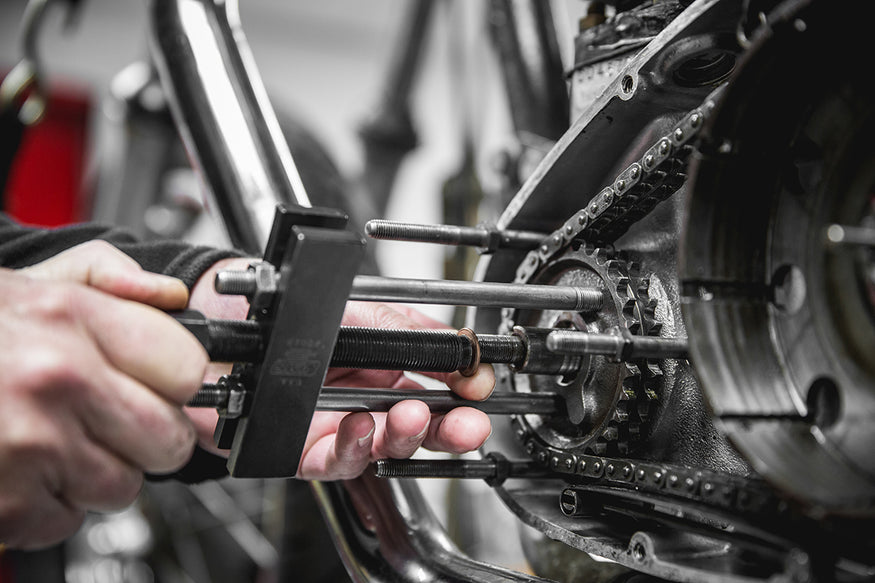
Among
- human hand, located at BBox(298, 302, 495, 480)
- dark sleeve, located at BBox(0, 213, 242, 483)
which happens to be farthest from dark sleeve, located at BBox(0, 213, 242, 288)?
human hand, located at BBox(298, 302, 495, 480)

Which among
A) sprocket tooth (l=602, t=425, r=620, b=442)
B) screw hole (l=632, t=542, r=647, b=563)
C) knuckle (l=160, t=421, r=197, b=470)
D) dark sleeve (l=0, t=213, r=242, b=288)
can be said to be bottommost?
knuckle (l=160, t=421, r=197, b=470)

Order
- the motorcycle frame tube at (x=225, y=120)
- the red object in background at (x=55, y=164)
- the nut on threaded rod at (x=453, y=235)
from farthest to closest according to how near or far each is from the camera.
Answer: the red object in background at (x=55, y=164) < the motorcycle frame tube at (x=225, y=120) < the nut on threaded rod at (x=453, y=235)

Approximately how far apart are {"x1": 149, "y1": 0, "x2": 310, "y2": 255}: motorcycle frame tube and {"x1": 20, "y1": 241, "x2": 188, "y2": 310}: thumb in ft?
0.98

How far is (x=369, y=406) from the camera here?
19.4 inches

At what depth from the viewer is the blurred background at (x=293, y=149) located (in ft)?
4.69

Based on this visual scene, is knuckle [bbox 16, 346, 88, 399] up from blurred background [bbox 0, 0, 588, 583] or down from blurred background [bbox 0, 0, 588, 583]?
down

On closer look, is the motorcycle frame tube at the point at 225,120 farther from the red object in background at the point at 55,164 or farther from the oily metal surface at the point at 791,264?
the red object in background at the point at 55,164

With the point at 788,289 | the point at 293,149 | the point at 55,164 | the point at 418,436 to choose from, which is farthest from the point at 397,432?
the point at 55,164

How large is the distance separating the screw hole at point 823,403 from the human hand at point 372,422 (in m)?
0.21

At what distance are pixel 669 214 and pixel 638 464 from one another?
172 millimetres

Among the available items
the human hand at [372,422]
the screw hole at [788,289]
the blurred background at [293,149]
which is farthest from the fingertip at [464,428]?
the blurred background at [293,149]

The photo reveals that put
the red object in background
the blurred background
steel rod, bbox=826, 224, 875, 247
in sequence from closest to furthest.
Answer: steel rod, bbox=826, 224, 875, 247 → the blurred background → the red object in background

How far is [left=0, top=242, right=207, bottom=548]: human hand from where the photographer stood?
339 mm

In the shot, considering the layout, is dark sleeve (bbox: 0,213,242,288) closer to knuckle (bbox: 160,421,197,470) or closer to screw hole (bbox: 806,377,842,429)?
knuckle (bbox: 160,421,197,470)
